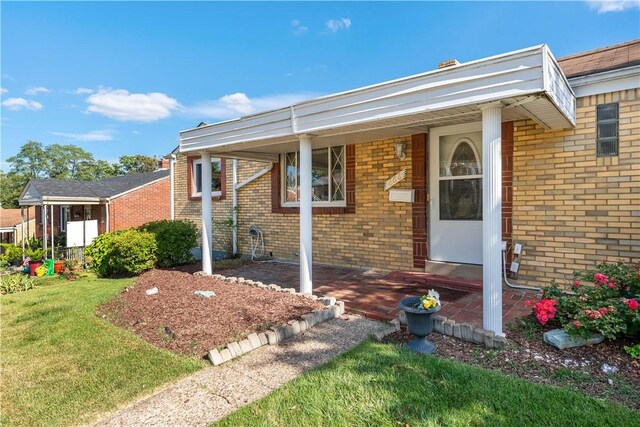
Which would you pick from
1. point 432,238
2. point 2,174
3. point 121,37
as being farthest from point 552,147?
point 2,174

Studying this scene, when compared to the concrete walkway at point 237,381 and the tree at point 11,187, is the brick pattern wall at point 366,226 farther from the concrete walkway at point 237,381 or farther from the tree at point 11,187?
the tree at point 11,187

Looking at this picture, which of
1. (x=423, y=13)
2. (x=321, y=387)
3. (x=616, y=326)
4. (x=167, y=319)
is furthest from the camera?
(x=423, y=13)

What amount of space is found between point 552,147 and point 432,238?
2.41 m

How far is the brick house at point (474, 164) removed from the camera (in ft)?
11.3

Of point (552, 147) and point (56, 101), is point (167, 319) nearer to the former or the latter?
point (552, 147)

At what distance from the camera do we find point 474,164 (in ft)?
19.5

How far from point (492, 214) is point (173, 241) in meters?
7.46

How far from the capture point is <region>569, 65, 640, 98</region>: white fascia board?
14.5 feet

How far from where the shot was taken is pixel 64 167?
4781 centimetres

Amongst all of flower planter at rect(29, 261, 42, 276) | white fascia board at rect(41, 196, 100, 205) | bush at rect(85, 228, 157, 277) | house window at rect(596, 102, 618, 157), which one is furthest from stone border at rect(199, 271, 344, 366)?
white fascia board at rect(41, 196, 100, 205)

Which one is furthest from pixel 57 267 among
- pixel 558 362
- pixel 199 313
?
pixel 558 362

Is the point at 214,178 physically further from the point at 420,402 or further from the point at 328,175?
the point at 420,402

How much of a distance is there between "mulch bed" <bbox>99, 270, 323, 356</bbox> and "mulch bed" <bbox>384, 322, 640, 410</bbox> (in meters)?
1.59

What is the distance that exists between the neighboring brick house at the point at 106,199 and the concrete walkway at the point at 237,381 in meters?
13.2
